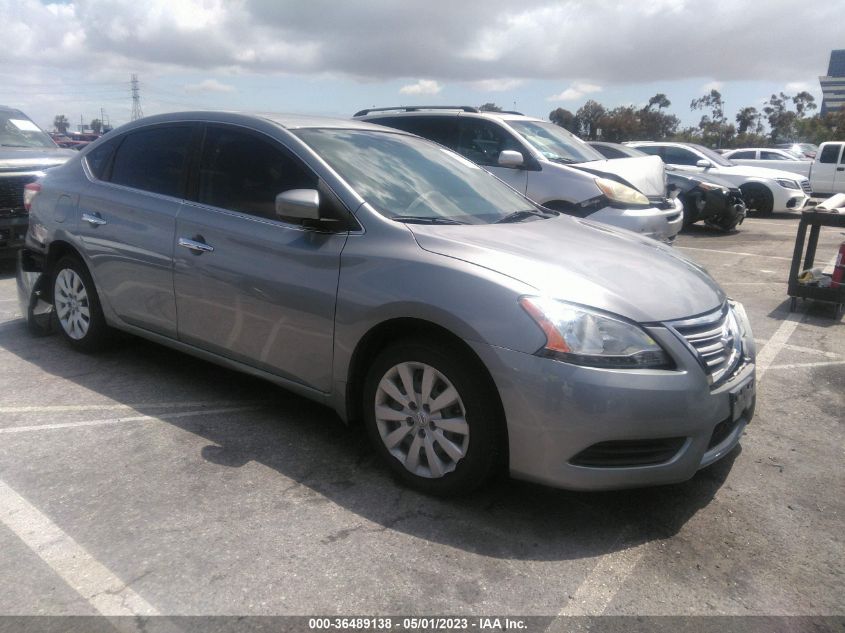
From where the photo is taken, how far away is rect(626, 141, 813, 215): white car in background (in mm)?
16375

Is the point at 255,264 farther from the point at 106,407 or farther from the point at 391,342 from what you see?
the point at 106,407

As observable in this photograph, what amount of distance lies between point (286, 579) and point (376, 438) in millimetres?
908

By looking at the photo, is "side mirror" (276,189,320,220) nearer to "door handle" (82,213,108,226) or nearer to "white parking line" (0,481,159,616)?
"white parking line" (0,481,159,616)

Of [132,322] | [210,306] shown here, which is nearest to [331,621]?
[210,306]

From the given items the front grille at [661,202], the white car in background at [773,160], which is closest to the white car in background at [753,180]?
the white car in background at [773,160]

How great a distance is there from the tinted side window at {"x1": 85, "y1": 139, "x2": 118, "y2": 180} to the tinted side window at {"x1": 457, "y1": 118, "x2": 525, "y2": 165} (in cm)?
474

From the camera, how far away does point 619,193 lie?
8.03 m

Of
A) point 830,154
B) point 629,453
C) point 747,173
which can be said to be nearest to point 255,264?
point 629,453

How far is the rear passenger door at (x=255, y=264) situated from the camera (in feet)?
11.9

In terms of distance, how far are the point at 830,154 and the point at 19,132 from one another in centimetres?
1907

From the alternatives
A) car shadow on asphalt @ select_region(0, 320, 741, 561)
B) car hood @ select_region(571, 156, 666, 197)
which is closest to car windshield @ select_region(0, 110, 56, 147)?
car shadow on asphalt @ select_region(0, 320, 741, 561)

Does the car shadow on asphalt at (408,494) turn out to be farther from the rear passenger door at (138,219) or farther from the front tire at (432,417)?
the rear passenger door at (138,219)

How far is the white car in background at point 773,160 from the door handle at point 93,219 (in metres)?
20.1

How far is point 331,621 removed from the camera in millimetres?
2498
